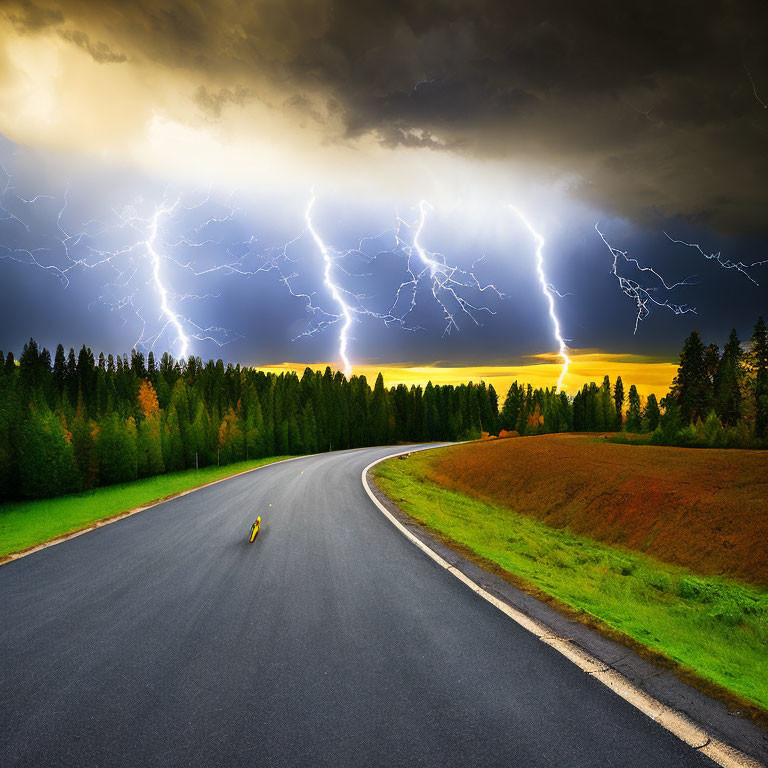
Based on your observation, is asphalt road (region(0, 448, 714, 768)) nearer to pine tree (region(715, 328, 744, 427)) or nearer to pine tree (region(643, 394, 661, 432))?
pine tree (region(715, 328, 744, 427))

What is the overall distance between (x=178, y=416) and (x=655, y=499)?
46025 mm

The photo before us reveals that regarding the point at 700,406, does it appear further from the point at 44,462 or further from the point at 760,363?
the point at 44,462

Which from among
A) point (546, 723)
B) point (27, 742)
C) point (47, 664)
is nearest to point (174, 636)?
point (47, 664)

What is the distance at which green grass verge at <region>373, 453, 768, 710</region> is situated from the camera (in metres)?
4.16

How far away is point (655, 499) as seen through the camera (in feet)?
43.1

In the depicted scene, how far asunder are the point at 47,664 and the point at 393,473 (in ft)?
67.9

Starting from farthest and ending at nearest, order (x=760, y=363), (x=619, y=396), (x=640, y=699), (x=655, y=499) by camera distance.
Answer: (x=619, y=396) < (x=760, y=363) < (x=655, y=499) < (x=640, y=699)

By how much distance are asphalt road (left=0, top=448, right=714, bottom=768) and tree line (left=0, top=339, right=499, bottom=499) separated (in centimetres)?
2434

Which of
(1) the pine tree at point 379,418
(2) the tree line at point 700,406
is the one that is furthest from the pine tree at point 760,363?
(1) the pine tree at point 379,418

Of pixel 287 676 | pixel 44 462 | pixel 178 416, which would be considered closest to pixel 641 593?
pixel 287 676

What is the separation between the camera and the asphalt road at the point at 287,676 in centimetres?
275

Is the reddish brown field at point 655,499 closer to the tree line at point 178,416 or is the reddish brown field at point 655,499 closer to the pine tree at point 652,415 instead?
the tree line at point 178,416

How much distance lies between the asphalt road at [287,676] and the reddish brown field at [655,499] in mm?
8033

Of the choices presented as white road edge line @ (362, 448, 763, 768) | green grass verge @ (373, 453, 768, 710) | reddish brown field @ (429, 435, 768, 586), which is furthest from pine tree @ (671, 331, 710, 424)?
white road edge line @ (362, 448, 763, 768)
